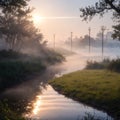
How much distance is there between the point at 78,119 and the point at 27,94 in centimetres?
1510

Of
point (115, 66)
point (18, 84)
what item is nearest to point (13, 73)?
point (18, 84)

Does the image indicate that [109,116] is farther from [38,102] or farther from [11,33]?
[11,33]

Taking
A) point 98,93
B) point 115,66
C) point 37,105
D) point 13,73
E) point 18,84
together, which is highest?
point 115,66

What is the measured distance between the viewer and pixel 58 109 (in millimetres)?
32719

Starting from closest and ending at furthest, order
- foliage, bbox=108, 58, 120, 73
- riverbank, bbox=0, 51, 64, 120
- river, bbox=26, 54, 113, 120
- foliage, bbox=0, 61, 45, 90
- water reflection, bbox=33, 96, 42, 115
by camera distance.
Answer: river, bbox=26, 54, 113, 120, water reflection, bbox=33, 96, 42, 115, riverbank, bbox=0, 51, 64, 120, foliage, bbox=0, 61, 45, 90, foliage, bbox=108, 58, 120, 73

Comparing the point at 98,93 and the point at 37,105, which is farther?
the point at 98,93

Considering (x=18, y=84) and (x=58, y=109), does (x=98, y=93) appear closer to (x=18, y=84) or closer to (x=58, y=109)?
(x=58, y=109)

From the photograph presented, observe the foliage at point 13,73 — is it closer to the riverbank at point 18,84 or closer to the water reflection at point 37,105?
the riverbank at point 18,84

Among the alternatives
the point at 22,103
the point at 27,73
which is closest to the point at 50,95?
the point at 22,103

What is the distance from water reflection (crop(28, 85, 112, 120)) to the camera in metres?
29.2

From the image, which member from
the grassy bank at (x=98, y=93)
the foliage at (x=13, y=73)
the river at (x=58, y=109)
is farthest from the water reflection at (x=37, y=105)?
the foliage at (x=13, y=73)

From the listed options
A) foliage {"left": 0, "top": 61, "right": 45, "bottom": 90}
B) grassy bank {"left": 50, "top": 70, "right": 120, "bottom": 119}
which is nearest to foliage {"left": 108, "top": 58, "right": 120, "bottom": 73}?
Answer: grassy bank {"left": 50, "top": 70, "right": 120, "bottom": 119}

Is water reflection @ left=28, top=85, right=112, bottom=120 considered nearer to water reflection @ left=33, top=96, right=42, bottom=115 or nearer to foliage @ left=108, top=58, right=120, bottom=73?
water reflection @ left=33, top=96, right=42, bottom=115

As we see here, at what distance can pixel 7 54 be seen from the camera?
75.6 meters
